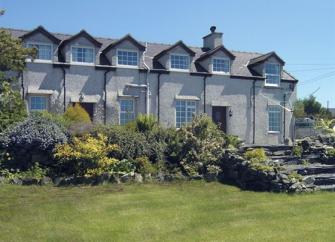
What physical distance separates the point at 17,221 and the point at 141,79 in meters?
17.5

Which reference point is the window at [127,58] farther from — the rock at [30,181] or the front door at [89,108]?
the rock at [30,181]

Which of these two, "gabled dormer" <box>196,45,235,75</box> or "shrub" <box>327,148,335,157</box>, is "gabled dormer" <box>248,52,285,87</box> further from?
"shrub" <box>327,148,335,157</box>

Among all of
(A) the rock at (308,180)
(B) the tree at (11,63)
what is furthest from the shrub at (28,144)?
(A) the rock at (308,180)

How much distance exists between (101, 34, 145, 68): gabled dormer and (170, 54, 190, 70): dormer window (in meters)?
1.94

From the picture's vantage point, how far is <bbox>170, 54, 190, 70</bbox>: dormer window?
28406 millimetres

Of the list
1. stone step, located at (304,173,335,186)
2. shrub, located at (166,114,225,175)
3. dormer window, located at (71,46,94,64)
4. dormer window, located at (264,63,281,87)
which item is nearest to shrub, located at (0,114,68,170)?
shrub, located at (166,114,225,175)

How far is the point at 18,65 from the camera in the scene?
22.4m

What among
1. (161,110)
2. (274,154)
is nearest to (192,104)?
(161,110)

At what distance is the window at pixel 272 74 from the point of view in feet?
102

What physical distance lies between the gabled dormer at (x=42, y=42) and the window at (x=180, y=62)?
6.70 m

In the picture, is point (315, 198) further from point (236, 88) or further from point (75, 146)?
point (236, 88)

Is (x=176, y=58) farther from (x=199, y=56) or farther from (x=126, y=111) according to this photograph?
(x=126, y=111)

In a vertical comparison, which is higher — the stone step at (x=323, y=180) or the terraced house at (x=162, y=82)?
the terraced house at (x=162, y=82)

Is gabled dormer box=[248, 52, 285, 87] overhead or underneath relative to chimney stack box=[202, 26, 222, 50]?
underneath
